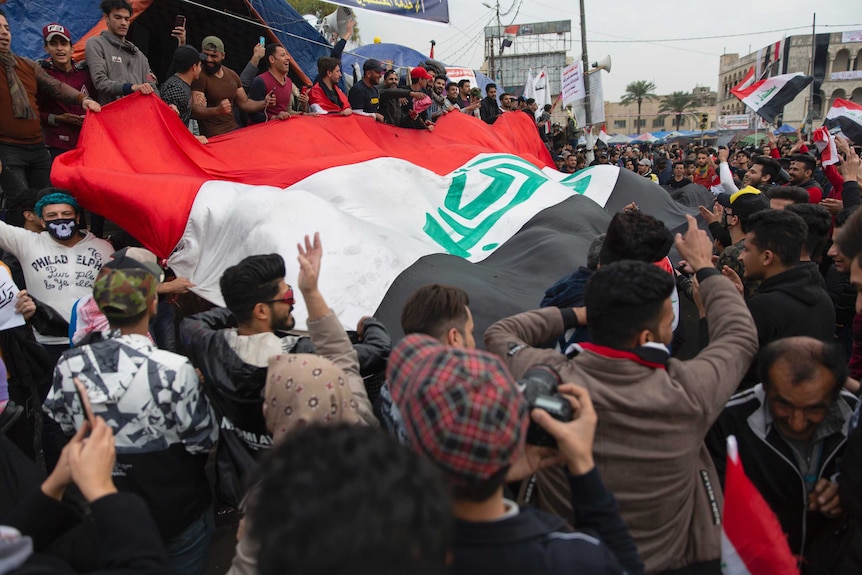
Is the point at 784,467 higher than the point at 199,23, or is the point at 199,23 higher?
the point at 199,23

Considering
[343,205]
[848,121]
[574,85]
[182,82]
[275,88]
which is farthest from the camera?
[574,85]

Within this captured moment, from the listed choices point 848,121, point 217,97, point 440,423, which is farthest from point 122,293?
point 848,121

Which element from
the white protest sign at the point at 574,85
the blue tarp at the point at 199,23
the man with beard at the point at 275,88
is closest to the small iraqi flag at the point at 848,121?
the white protest sign at the point at 574,85

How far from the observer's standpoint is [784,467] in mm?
1714

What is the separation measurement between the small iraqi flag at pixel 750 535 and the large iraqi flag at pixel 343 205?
1.91 meters

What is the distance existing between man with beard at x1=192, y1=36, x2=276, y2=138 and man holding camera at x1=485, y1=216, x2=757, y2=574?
4464 mm

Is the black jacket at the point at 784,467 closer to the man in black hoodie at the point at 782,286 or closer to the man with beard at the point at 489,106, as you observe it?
the man in black hoodie at the point at 782,286

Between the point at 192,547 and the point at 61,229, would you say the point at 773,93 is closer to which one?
the point at 61,229

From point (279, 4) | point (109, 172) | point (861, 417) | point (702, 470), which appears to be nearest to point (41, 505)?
point (702, 470)

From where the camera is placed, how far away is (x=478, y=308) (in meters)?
3.37

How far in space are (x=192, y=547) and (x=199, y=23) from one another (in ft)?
24.2

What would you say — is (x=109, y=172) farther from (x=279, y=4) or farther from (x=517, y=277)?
(x=279, y=4)

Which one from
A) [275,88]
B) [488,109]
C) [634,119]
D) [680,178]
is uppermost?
[275,88]

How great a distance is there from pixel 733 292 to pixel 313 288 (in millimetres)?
1396
